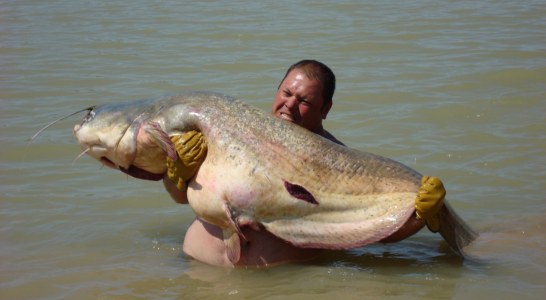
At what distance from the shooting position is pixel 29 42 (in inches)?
413

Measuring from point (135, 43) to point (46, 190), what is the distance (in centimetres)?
449

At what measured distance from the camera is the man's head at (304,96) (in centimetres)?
468

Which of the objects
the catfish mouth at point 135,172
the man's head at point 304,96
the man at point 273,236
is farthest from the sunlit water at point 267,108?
the man's head at point 304,96

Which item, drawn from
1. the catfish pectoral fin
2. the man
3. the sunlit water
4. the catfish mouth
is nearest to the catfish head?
the catfish mouth

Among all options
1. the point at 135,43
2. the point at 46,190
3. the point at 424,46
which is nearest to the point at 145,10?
the point at 135,43

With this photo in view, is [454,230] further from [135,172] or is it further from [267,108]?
[267,108]

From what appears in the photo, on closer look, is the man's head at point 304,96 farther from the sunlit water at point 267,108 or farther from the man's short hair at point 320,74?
the sunlit water at point 267,108

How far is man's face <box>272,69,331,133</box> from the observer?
4668mm

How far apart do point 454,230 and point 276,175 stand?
92 cm

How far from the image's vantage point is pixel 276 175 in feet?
14.0

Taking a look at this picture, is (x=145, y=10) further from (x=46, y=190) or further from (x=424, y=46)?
(x=46, y=190)

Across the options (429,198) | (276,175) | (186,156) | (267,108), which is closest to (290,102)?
(276,175)

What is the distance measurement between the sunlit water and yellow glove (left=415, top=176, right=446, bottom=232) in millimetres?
421

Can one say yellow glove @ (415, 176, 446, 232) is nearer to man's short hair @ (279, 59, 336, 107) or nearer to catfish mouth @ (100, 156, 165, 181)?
man's short hair @ (279, 59, 336, 107)
